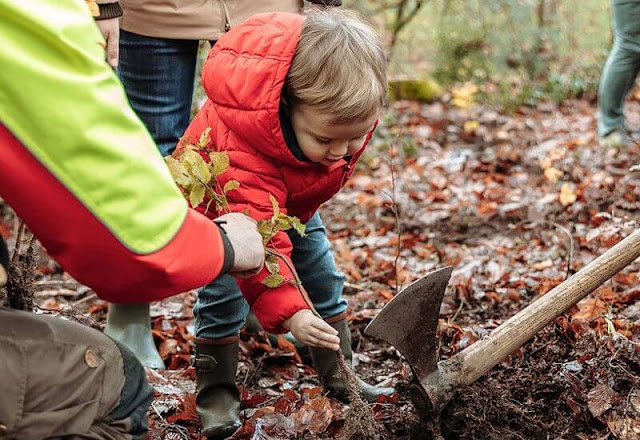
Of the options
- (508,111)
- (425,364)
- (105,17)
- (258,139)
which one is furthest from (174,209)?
(508,111)

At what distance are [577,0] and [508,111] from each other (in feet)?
14.1

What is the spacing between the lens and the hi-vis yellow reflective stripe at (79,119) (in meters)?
1.43

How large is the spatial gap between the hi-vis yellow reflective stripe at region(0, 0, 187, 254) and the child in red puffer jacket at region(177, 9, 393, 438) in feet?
2.90

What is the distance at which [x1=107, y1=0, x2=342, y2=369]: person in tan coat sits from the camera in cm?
310

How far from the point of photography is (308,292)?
3.11 meters

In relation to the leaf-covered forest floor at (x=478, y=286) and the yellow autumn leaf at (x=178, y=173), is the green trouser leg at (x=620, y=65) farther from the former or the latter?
the yellow autumn leaf at (x=178, y=173)

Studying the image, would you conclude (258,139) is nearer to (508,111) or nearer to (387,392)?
(387,392)

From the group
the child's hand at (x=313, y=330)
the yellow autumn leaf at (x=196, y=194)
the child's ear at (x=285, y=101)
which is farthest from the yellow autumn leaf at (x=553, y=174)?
the yellow autumn leaf at (x=196, y=194)

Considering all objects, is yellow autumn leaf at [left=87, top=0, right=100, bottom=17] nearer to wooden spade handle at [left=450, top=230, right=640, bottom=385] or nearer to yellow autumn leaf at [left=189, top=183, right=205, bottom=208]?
yellow autumn leaf at [left=189, top=183, right=205, bottom=208]

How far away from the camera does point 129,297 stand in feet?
5.43

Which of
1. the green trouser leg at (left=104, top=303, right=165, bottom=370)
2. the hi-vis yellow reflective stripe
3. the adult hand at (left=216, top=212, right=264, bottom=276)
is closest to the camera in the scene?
the hi-vis yellow reflective stripe

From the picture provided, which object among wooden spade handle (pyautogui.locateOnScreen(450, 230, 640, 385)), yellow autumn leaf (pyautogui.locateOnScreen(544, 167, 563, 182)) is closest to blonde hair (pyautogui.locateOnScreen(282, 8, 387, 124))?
wooden spade handle (pyautogui.locateOnScreen(450, 230, 640, 385))

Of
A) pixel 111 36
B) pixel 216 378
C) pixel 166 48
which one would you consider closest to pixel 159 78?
pixel 166 48

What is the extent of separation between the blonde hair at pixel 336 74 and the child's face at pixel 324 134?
0.08ft
